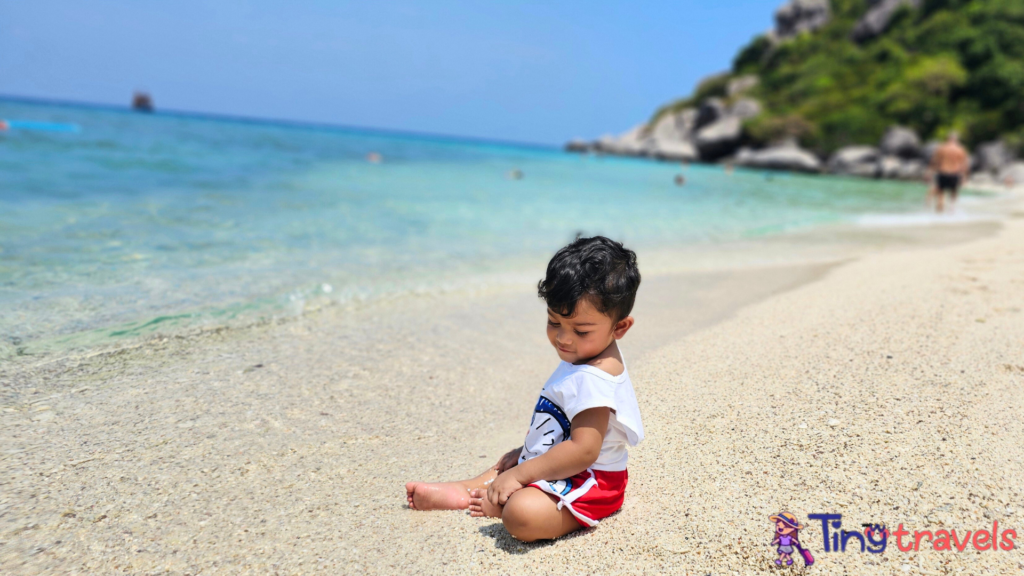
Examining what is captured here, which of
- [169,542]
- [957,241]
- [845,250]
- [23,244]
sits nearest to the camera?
[169,542]

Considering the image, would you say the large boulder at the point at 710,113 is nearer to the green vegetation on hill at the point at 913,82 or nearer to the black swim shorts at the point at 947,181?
the green vegetation on hill at the point at 913,82

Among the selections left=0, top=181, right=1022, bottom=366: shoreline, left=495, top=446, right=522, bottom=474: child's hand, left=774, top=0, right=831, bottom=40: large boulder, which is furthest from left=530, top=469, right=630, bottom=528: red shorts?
left=774, top=0, right=831, bottom=40: large boulder

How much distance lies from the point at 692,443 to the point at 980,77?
163 feet

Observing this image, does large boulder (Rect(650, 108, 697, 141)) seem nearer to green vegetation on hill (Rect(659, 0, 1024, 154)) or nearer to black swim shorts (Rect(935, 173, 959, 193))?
green vegetation on hill (Rect(659, 0, 1024, 154))

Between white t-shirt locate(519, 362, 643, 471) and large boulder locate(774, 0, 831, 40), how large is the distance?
84559mm

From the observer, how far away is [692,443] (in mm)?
2420

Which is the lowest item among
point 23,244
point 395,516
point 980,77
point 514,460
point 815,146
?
point 395,516

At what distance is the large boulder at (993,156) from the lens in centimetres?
3291

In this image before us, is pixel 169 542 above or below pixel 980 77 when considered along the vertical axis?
below

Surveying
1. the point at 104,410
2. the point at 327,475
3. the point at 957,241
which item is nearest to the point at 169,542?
the point at 327,475

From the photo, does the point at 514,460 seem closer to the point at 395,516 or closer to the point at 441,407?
the point at 395,516

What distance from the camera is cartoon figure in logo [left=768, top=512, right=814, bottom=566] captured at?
1754 millimetres

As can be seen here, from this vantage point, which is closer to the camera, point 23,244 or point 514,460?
point 514,460

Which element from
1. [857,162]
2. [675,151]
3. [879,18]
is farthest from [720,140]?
[879,18]
